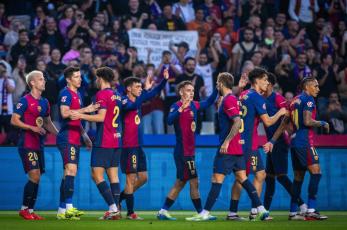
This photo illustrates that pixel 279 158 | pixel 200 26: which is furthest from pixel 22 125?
pixel 200 26

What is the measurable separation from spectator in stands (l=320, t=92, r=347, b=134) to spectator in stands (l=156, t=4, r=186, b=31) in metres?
4.58

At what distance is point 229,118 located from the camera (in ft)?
49.0

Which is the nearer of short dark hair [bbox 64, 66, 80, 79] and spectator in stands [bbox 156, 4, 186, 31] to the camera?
short dark hair [bbox 64, 66, 80, 79]

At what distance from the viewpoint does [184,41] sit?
2291 centimetres

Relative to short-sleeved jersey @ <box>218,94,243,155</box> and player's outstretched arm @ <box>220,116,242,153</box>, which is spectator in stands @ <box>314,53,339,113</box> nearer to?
short-sleeved jersey @ <box>218,94,243,155</box>

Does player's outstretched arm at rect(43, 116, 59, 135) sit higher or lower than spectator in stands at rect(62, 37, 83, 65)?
lower

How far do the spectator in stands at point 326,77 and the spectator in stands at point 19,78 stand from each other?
7.26 metres

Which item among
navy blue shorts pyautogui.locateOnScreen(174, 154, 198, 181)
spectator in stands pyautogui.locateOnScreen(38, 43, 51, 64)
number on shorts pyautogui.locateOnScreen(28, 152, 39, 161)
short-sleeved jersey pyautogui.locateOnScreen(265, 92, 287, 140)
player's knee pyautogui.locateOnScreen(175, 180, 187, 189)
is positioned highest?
spectator in stands pyautogui.locateOnScreen(38, 43, 51, 64)

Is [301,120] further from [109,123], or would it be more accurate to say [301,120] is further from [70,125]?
[70,125]

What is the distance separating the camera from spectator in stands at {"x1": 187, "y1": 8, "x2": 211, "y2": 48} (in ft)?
76.8

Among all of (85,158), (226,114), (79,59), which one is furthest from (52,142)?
(226,114)

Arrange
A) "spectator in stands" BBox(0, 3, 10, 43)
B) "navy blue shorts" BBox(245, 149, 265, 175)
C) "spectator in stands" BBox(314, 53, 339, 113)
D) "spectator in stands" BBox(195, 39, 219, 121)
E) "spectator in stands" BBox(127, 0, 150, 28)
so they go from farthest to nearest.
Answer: "spectator in stands" BBox(127, 0, 150, 28), "spectator in stands" BBox(0, 3, 10, 43), "spectator in stands" BBox(314, 53, 339, 113), "spectator in stands" BBox(195, 39, 219, 121), "navy blue shorts" BBox(245, 149, 265, 175)

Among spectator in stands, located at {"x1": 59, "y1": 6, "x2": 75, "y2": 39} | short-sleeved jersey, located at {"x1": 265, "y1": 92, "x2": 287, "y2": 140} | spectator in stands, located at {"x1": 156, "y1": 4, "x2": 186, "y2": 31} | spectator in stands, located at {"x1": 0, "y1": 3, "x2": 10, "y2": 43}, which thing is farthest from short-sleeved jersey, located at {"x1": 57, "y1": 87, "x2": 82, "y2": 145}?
spectator in stands, located at {"x1": 156, "y1": 4, "x2": 186, "y2": 31}

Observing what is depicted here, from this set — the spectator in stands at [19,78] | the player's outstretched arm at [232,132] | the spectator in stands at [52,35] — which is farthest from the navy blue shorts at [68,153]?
the spectator in stands at [52,35]
